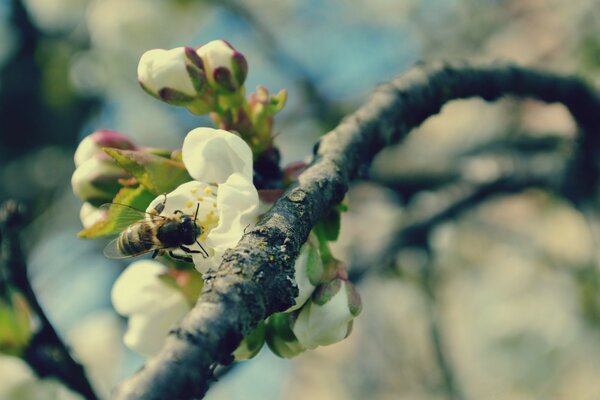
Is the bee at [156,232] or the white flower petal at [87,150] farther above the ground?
the white flower petal at [87,150]

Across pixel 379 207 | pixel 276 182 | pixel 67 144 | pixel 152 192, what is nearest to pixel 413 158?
pixel 379 207

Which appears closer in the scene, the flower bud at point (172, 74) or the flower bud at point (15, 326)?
the flower bud at point (172, 74)

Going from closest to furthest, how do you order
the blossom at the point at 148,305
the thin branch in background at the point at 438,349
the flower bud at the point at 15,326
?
the blossom at the point at 148,305 < the flower bud at the point at 15,326 < the thin branch in background at the point at 438,349

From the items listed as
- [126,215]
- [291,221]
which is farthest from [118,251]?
[291,221]

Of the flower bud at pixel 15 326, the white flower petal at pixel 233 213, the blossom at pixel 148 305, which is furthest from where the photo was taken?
the flower bud at pixel 15 326

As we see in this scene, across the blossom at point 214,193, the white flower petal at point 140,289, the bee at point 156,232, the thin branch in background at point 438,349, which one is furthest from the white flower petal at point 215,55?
the thin branch in background at point 438,349

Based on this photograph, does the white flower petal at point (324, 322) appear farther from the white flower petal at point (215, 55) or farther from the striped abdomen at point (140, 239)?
the white flower petal at point (215, 55)

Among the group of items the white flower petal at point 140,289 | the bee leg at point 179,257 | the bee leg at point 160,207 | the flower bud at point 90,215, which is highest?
the flower bud at point 90,215

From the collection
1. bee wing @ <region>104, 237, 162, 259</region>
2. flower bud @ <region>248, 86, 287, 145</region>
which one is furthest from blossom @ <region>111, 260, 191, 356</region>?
flower bud @ <region>248, 86, 287, 145</region>
